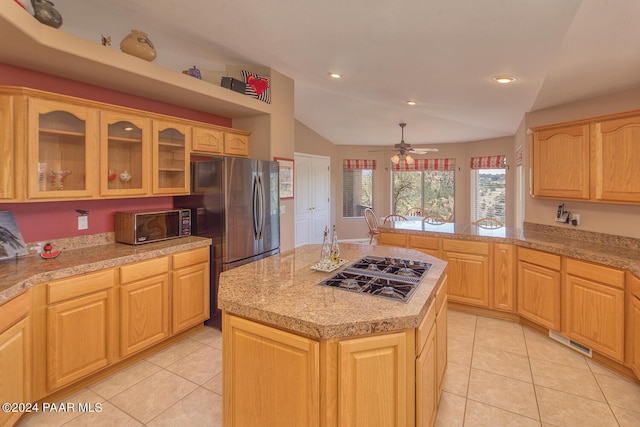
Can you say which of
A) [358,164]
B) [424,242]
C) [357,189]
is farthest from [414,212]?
[424,242]

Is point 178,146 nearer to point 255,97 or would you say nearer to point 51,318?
point 255,97

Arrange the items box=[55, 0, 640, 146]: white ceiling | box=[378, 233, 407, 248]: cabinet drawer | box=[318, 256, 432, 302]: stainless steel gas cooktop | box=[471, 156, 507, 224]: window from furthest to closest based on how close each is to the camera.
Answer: box=[471, 156, 507, 224]: window, box=[378, 233, 407, 248]: cabinet drawer, box=[55, 0, 640, 146]: white ceiling, box=[318, 256, 432, 302]: stainless steel gas cooktop

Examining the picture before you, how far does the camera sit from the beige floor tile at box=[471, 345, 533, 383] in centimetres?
243

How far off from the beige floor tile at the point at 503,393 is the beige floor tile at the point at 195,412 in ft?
5.50

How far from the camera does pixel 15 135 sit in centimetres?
208

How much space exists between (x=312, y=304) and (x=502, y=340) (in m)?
2.40

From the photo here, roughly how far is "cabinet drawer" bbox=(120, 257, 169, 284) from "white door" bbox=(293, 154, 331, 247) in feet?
12.7

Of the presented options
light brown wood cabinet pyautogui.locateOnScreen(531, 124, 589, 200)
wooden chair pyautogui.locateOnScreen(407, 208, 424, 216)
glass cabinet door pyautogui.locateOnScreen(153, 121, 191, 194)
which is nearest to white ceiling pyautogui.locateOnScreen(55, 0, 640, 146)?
light brown wood cabinet pyautogui.locateOnScreen(531, 124, 589, 200)

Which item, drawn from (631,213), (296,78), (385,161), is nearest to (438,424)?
(631,213)

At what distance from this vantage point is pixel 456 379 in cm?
236

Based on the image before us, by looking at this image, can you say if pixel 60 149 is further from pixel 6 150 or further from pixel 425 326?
pixel 425 326

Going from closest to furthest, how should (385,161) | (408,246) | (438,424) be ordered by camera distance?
(438,424) → (408,246) → (385,161)

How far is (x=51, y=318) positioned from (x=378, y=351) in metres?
2.06

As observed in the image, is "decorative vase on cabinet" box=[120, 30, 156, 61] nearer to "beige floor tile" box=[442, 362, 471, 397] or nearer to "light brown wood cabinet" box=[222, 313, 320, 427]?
"light brown wood cabinet" box=[222, 313, 320, 427]
